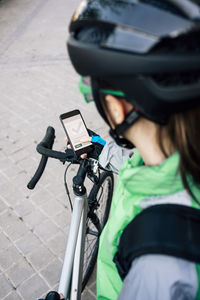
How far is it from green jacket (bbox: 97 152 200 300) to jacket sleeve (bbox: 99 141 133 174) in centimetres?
50

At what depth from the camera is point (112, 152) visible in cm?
203

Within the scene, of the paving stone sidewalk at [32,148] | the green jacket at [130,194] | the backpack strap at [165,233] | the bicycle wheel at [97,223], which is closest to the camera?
the backpack strap at [165,233]

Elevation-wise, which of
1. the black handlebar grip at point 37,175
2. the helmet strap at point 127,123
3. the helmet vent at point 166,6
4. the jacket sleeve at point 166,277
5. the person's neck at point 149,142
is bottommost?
the black handlebar grip at point 37,175

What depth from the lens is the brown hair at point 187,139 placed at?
3.63 feet

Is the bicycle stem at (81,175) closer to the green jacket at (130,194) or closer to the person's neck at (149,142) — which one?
the green jacket at (130,194)

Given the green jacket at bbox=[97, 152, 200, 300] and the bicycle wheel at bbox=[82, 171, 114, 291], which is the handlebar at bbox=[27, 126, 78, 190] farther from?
the bicycle wheel at bbox=[82, 171, 114, 291]

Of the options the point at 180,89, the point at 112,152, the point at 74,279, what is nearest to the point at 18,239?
Answer: the point at 74,279

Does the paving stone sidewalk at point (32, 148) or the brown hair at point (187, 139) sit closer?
the brown hair at point (187, 139)

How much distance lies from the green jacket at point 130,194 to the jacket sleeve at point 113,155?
0.50 metres

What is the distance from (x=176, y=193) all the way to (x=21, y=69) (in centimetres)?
581

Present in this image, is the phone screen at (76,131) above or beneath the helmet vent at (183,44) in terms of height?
beneath

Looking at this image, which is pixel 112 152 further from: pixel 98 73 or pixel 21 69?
pixel 21 69

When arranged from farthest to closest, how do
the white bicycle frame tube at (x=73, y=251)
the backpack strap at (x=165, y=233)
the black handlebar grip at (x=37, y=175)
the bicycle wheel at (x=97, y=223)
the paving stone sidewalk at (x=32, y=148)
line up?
the paving stone sidewalk at (x=32, y=148) < the bicycle wheel at (x=97, y=223) < the black handlebar grip at (x=37, y=175) < the white bicycle frame tube at (x=73, y=251) < the backpack strap at (x=165, y=233)

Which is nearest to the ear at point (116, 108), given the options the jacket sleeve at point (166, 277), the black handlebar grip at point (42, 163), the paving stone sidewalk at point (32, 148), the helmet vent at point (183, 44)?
the helmet vent at point (183, 44)
